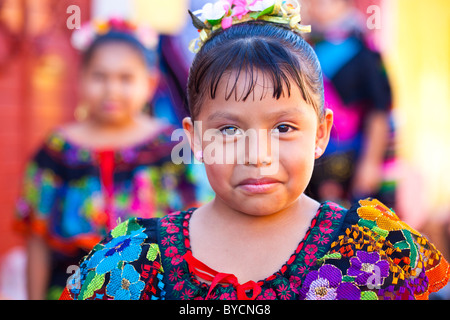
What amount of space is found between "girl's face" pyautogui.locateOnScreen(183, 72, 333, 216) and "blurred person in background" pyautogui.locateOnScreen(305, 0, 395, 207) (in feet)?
7.12

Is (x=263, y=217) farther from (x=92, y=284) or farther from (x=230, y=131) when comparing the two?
(x=92, y=284)

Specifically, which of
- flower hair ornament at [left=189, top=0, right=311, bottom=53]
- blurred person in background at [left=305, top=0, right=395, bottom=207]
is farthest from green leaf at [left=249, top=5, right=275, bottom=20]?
blurred person in background at [left=305, top=0, right=395, bottom=207]

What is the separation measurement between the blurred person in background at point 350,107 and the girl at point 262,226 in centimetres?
208

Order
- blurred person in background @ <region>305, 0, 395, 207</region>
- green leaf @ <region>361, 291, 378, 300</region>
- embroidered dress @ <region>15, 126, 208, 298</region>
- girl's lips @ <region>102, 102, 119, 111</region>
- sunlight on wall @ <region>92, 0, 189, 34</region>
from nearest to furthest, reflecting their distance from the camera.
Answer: green leaf @ <region>361, 291, 378, 300</region>
embroidered dress @ <region>15, 126, 208, 298</region>
girl's lips @ <region>102, 102, 119, 111</region>
blurred person in background @ <region>305, 0, 395, 207</region>
sunlight on wall @ <region>92, 0, 189, 34</region>

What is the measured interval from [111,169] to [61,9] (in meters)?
1.95

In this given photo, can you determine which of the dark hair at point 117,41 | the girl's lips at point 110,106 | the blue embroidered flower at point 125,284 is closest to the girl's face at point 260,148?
the blue embroidered flower at point 125,284

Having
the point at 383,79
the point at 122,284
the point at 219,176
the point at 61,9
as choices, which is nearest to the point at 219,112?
the point at 219,176

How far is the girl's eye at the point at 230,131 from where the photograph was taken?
1566 millimetres

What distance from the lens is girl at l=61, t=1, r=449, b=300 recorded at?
1535 millimetres

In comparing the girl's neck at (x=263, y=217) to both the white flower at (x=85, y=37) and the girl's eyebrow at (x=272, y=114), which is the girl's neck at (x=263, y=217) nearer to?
the girl's eyebrow at (x=272, y=114)

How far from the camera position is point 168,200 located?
3.28 m

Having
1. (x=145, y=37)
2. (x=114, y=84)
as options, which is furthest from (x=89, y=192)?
(x=145, y=37)

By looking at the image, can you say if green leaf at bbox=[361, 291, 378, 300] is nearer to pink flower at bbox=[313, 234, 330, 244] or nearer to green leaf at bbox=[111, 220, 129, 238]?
pink flower at bbox=[313, 234, 330, 244]
